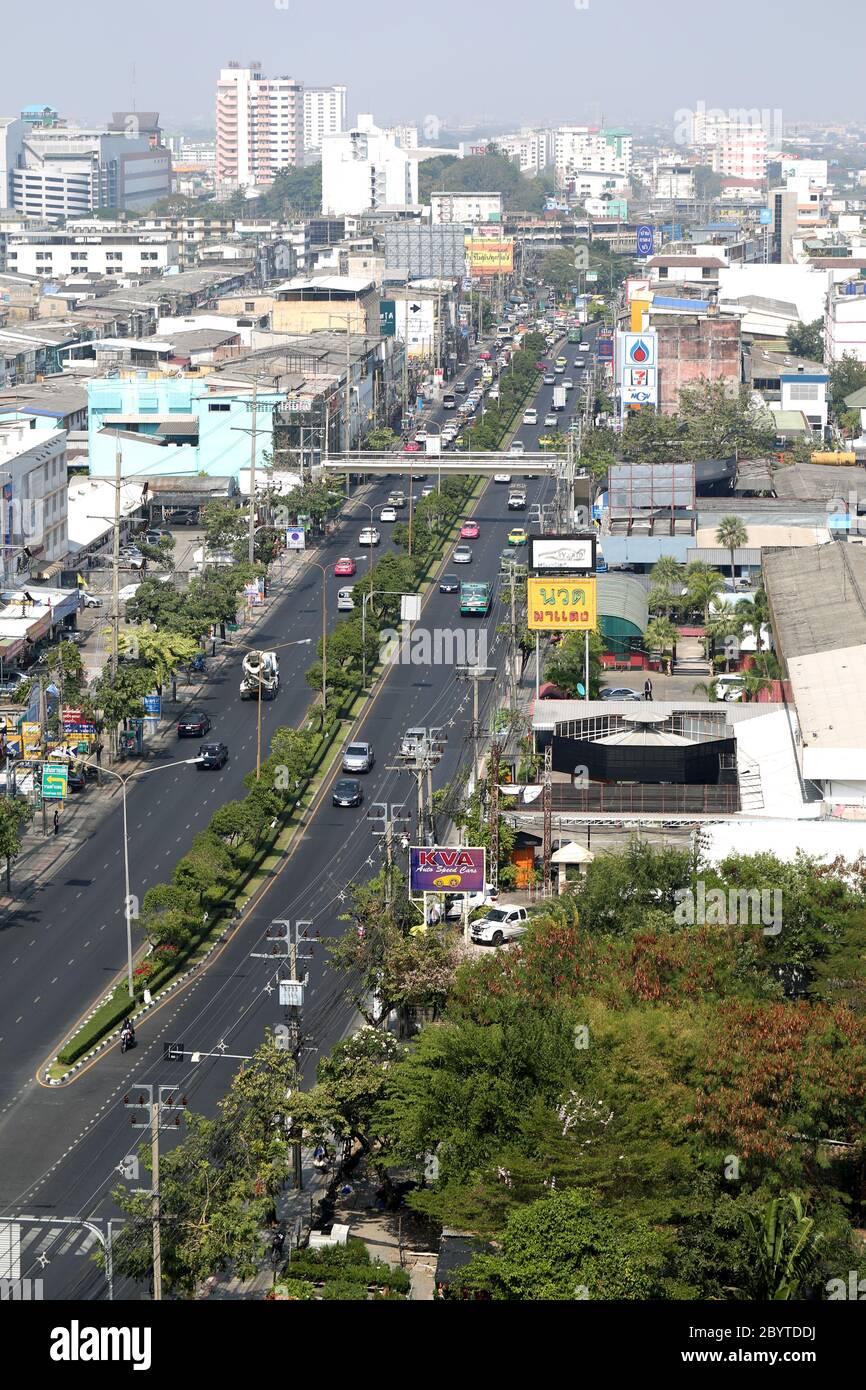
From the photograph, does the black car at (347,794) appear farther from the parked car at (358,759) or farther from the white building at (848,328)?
the white building at (848,328)

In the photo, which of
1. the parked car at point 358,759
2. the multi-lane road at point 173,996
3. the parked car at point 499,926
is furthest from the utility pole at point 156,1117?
the parked car at point 358,759

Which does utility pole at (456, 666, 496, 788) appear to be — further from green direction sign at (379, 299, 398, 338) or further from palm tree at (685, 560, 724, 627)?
green direction sign at (379, 299, 398, 338)

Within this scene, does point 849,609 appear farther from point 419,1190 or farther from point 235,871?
point 419,1190

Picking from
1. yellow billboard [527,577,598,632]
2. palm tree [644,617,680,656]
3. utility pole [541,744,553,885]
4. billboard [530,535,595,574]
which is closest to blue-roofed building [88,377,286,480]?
palm tree [644,617,680,656]

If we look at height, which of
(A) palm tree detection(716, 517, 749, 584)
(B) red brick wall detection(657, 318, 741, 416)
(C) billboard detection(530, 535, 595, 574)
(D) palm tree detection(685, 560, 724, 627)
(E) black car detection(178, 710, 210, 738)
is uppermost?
(B) red brick wall detection(657, 318, 741, 416)

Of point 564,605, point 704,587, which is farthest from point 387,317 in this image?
point 564,605

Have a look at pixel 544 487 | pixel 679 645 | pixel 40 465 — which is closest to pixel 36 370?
pixel 544 487
